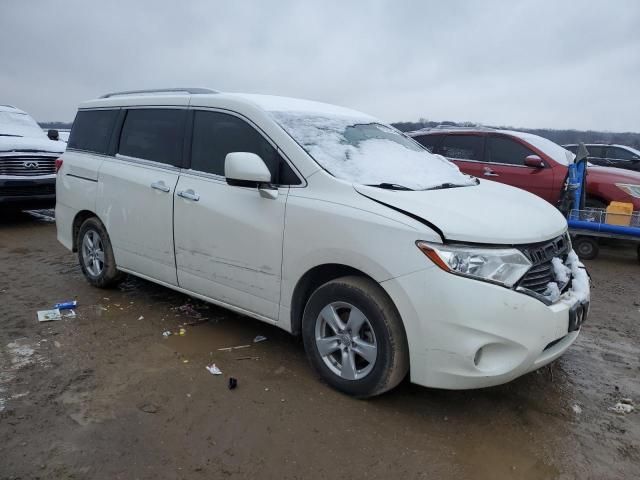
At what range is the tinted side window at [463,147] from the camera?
8609 millimetres

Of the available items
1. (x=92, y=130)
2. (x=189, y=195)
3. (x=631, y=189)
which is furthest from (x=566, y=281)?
(x=631, y=189)

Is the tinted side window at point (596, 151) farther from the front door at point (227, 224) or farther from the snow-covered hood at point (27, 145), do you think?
the front door at point (227, 224)

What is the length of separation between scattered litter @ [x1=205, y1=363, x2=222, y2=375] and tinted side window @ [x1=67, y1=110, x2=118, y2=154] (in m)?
2.56

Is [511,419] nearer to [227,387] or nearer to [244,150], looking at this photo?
[227,387]

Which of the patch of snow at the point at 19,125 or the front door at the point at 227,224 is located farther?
the patch of snow at the point at 19,125

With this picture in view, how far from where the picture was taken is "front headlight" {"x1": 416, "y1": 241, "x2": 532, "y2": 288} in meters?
2.75

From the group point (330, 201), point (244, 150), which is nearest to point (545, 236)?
point (330, 201)

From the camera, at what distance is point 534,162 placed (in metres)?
7.91

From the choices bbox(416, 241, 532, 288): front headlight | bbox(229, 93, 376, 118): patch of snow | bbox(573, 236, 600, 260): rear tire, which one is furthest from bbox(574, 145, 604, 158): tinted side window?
bbox(416, 241, 532, 288): front headlight

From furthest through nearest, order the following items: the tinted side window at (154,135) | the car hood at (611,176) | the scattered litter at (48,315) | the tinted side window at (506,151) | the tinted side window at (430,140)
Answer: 1. the tinted side window at (430,140)
2. the tinted side window at (506,151)
3. the car hood at (611,176)
4. the scattered litter at (48,315)
5. the tinted side window at (154,135)

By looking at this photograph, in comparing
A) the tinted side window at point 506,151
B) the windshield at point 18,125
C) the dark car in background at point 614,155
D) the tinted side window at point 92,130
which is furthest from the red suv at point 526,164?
the windshield at point 18,125

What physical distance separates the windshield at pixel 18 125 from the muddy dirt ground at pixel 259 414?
23.3ft

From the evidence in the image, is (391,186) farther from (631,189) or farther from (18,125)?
(18,125)

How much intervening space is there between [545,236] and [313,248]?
1407mm
